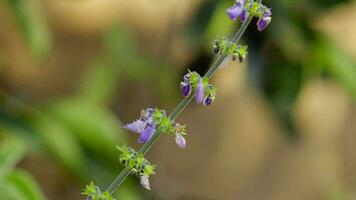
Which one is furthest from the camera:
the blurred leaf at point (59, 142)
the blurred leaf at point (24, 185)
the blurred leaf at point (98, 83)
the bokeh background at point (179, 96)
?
the blurred leaf at point (98, 83)

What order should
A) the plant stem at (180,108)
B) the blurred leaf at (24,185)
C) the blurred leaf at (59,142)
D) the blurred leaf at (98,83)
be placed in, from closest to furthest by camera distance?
the plant stem at (180,108) → the blurred leaf at (24,185) → the blurred leaf at (59,142) → the blurred leaf at (98,83)

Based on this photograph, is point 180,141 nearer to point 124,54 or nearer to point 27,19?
point 27,19

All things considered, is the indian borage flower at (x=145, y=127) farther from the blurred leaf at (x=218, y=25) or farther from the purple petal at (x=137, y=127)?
the blurred leaf at (x=218, y=25)

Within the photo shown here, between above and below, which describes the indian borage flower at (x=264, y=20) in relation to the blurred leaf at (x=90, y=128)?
below

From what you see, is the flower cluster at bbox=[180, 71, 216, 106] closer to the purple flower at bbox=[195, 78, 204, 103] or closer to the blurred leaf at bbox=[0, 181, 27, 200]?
the purple flower at bbox=[195, 78, 204, 103]

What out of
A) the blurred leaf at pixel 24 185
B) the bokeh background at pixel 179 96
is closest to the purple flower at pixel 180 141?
the blurred leaf at pixel 24 185

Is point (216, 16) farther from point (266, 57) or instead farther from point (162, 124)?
point (162, 124)

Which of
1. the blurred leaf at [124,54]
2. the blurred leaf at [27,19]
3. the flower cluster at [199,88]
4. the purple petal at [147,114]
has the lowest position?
the purple petal at [147,114]

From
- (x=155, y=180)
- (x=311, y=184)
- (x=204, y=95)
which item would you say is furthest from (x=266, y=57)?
(x=204, y=95)

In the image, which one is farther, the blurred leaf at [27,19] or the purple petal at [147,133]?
the blurred leaf at [27,19]
